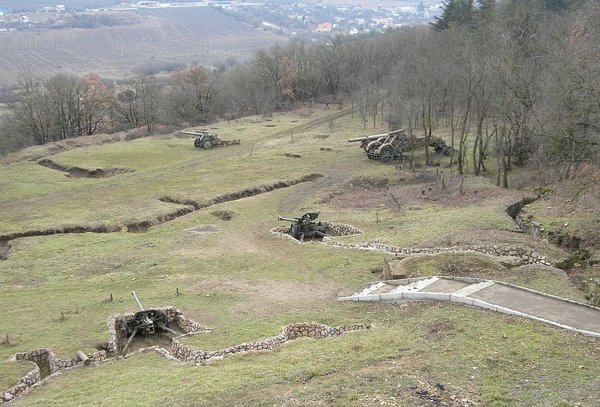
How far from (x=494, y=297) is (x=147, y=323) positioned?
12.2 metres

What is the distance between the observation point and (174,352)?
1842 cm

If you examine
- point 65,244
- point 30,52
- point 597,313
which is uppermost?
point 30,52

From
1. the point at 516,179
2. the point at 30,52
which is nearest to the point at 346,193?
the point at 516,179

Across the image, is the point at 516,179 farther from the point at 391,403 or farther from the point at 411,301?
the point at 391,403

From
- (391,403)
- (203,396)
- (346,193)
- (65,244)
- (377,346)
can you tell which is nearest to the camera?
(391,403)

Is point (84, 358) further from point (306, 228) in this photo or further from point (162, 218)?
point (162, 218)

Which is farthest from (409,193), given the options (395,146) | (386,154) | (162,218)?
(162,218)

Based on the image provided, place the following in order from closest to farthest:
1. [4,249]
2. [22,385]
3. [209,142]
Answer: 1. [22,385]
2. [4,249]
3. [209,142]

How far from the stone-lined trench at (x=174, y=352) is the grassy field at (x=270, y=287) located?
41cm

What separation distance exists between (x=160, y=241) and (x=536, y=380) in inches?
903

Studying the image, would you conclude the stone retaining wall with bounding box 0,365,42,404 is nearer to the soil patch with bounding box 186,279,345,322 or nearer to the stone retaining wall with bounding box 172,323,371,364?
the stone retaining wall with bounding box 172,323,371,364

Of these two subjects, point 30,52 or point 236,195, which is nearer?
point 236,195

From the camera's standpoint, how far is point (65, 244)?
3136 cm

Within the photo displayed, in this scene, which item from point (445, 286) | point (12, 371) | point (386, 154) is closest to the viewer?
point (12, 371)
